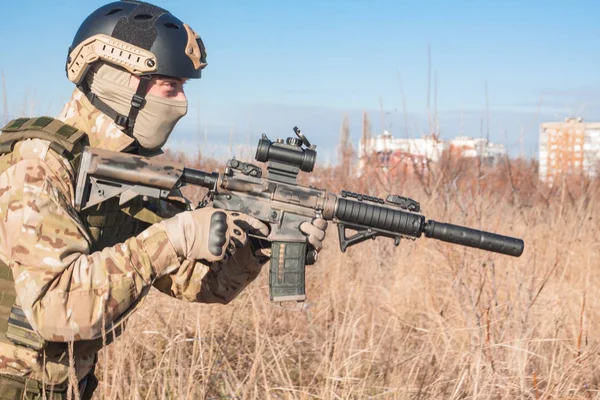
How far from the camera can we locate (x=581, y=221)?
6766 mm

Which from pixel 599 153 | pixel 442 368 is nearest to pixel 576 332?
pixel 442 368

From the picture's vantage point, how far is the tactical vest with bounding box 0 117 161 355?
227cm

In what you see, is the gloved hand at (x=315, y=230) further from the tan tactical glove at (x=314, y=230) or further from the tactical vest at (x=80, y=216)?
the tactical vest at (x=80, y=216)

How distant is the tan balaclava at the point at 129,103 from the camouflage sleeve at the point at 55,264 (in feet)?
→ 1.85

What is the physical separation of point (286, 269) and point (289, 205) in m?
0.30

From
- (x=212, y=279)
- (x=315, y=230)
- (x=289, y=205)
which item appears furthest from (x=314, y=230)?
(x=212, y=279)

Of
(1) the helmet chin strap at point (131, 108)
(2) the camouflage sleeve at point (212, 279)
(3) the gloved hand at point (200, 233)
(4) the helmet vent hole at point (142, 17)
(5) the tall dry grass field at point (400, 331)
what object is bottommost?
(5) the tall dry grass field at point (400, 331)

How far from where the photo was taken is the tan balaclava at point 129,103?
8.93ft

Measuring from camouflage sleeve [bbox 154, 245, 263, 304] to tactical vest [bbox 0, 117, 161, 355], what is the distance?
0.38 m

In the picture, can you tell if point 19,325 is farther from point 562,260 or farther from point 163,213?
point 562,260

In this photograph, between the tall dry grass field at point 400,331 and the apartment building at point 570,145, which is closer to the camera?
the tall dry grass field at point 400,331

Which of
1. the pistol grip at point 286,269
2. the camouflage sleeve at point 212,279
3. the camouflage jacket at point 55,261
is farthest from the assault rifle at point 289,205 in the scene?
the camouflage jacket at point 55,261

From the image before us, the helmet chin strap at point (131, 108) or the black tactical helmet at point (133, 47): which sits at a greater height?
the black tactical helmet at point (133, 47)

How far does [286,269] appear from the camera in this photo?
2936 mm
